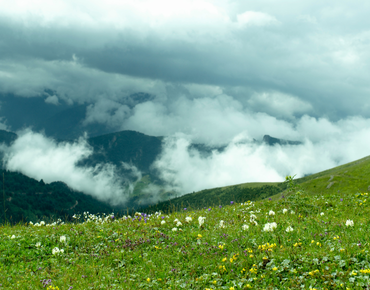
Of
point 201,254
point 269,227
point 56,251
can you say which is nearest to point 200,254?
point 201,254

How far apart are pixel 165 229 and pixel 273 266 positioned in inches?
246

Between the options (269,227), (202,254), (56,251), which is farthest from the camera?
(56,251)

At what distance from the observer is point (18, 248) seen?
11266mm

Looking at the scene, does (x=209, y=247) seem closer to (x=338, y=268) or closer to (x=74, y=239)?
(x=338, y=268)

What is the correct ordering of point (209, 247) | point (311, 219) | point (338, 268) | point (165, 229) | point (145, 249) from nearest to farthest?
point (338, 268) < point (209, 247) < point (145, 249) < point (311, 219) < point (165, 229)

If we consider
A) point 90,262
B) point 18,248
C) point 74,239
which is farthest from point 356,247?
point 18,248

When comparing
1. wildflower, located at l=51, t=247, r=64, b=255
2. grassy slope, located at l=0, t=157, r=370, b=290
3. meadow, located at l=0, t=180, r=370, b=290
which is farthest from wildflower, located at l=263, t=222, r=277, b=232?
wildflower, located at l=51, t=247, r=64, b=255

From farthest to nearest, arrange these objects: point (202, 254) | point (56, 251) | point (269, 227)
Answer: point (56, 251)
point (269, 227)
point (202, 254)

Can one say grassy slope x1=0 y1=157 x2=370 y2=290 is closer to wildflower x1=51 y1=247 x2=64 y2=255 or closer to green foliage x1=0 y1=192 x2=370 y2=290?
green foliage x1=0 y1=192 x2=370 y2=290

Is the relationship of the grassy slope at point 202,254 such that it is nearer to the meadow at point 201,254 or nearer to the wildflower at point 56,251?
the meadow at point 201,254

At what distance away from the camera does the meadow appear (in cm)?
726

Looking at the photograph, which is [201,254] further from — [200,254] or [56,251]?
[56,251]

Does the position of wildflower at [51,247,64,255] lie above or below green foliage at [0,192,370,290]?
above

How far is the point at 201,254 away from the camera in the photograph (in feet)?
30.3
